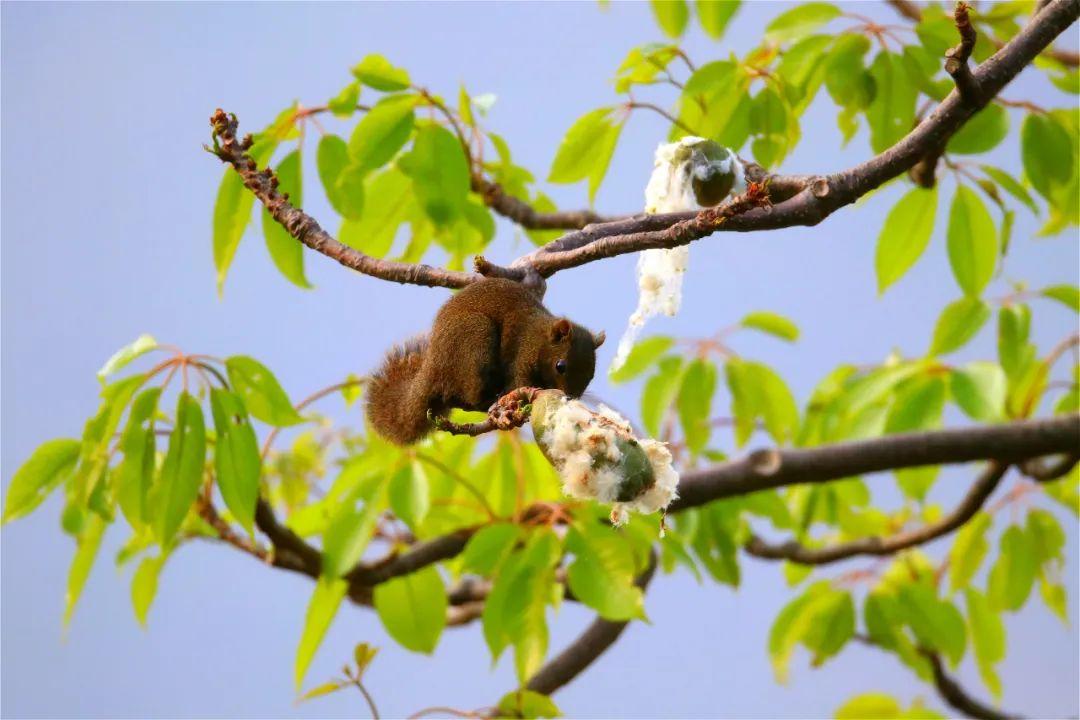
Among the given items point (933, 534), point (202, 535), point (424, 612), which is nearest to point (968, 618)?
point (933, 534)

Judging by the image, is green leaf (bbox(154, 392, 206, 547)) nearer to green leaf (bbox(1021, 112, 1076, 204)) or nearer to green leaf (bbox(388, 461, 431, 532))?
green leaf (bbox(388, 461, 431, 532))

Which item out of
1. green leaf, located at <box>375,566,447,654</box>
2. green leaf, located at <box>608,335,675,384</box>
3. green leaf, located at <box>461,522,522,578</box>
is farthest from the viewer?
green leaf, located at <box>608,335,675,384</box>

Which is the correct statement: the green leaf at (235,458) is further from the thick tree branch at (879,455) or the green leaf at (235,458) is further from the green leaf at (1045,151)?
the green leaf at (1045,151)

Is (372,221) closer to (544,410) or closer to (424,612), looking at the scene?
(424,612)

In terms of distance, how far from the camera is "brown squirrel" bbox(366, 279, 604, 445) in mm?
674

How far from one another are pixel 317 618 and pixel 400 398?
869mm

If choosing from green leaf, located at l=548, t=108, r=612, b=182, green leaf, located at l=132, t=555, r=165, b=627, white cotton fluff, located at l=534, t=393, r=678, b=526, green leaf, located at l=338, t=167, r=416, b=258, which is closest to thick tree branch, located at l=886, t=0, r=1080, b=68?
green leaf, located at l=548, t=108, r=612, b=182

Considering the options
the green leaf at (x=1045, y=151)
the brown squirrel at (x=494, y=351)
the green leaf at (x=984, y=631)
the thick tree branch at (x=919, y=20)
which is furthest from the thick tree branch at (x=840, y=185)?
the green leaf at (x=984, y=631)

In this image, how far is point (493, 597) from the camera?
1417 mm

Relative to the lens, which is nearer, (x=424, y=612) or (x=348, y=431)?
(x=424, y=612)

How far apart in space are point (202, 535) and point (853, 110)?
1.24 metres

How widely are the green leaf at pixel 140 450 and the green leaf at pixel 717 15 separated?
834mm

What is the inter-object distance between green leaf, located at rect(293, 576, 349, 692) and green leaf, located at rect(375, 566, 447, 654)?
0.13 meters

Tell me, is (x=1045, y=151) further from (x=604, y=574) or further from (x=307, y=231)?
(x=307, y=231)
